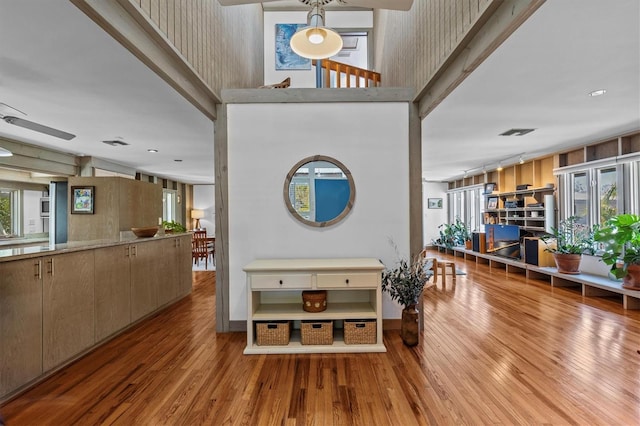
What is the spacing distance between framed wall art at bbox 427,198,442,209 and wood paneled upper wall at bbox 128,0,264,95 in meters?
7.57

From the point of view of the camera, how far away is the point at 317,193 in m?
3.20

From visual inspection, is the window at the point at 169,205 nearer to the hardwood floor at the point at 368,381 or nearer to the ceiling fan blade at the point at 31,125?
the ceiling fan blade at the point at 31,125

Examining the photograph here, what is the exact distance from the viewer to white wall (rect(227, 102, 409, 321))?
10.5 ft

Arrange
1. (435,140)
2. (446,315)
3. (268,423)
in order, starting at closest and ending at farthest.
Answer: (268,423) < (446,315) < (435,140)

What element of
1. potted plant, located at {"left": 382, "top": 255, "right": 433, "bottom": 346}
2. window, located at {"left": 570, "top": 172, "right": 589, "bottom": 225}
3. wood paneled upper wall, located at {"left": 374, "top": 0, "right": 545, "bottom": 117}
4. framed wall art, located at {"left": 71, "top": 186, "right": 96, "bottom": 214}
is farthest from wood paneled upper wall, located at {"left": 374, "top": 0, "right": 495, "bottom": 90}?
framed wall art, located at {"left": 71, "top": 186, "right": 96, "bottom": 214}

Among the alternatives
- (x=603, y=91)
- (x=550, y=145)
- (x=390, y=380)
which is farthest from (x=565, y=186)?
(x=390, y=380)

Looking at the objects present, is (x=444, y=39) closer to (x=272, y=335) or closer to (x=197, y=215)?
(x=272, y=335)

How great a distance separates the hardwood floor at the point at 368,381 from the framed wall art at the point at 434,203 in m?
7.32

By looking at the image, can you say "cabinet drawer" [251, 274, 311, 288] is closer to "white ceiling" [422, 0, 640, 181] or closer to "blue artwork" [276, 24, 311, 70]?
"white ceiling" [422, 0, 640, 181]

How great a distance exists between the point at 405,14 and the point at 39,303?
15.2 feet

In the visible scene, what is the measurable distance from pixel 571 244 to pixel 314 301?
5041mm

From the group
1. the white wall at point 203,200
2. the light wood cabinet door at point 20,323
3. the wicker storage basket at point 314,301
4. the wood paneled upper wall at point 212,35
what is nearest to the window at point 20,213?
the white wall at point 203,200

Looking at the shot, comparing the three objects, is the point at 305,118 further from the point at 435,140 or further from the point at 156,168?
the point at 156,168

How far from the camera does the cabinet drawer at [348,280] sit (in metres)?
2.72
